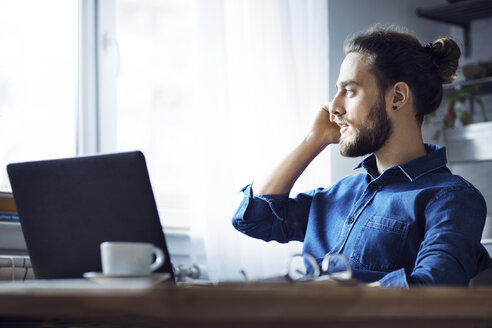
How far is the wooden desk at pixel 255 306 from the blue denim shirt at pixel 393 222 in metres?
0.55

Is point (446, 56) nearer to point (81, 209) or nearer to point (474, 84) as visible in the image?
point (81, 209)

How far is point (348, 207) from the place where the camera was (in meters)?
1.72

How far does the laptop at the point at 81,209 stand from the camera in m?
1.06

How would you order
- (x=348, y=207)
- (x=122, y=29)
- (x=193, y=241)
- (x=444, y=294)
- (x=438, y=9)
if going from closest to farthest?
(x=444, y=294), (x=348, y=207), (x=193, y=241), (x=122, y=29), (x=438, y=9)

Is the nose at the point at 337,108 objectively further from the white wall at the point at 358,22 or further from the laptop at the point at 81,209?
the white wall at the point at 358,22

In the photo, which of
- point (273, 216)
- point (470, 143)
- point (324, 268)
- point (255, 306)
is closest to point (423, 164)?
point (273, 216)

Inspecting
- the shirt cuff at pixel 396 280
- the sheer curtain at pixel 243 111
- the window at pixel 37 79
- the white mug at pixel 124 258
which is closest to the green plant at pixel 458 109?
the sheer curtain at pixel 243 111

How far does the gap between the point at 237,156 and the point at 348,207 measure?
2.78ft

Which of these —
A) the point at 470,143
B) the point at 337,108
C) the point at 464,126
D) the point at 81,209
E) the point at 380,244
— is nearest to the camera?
the point at 81,209

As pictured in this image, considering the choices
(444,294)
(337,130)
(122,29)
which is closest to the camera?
(444,294)

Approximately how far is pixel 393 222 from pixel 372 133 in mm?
275

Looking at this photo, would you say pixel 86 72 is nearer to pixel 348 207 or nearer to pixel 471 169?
pixel 348 207

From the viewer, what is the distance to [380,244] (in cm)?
151

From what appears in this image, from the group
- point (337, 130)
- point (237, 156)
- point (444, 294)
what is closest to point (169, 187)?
point (237, 156)
